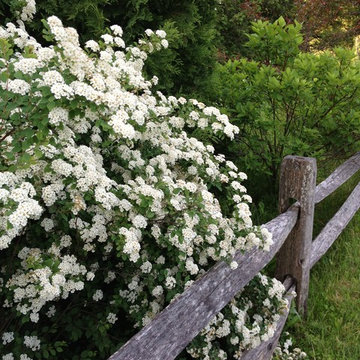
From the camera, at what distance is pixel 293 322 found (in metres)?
2.96

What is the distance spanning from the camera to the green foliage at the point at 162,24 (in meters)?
3.04

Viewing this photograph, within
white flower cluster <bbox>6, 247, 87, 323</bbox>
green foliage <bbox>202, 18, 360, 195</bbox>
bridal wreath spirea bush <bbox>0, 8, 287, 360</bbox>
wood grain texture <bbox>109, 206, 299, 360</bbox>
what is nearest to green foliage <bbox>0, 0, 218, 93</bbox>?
green foliage <bbox>202, 18, 360, 195</bbox>

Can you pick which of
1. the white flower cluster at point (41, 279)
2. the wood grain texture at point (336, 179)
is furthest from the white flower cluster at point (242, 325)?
the wood grain texture at point (336, 179)

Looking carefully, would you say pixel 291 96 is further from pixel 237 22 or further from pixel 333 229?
pixel 237 22

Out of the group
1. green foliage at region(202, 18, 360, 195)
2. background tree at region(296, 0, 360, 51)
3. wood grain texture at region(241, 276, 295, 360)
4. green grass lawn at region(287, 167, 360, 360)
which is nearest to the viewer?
wood grain texture at region(241, 276, 295, 360)

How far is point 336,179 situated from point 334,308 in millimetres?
1142

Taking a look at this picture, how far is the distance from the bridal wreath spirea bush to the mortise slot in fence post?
0.51m

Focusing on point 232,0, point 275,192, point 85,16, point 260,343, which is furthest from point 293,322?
point 232,0

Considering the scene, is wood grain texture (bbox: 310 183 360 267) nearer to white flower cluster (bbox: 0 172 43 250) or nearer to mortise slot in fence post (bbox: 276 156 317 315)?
mortise slot in fence post (bbox: 276 156 317 315)

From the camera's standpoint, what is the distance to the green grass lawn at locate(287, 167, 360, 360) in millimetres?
2836

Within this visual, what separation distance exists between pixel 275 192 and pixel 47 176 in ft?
10.8

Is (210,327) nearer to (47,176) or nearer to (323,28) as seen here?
(47,176)

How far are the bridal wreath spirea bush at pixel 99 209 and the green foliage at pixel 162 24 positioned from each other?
33.0 inches

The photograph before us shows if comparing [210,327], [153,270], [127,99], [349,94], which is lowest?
[210,327]
